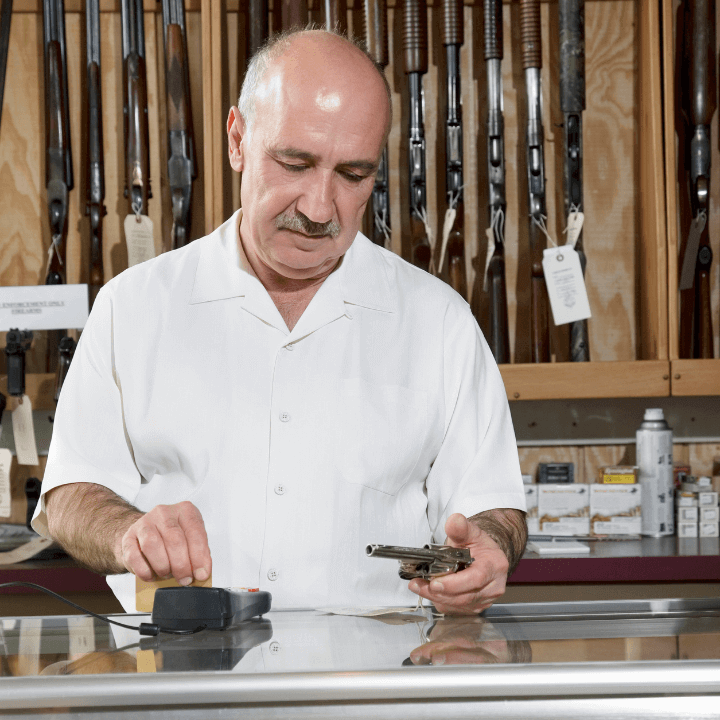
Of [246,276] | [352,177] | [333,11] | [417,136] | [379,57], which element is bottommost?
[246,276]

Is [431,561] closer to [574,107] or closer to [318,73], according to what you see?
[318,73]

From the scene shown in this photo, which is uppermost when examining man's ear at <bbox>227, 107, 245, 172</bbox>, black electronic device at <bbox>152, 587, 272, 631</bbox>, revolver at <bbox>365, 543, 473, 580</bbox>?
man's ear at <bbox>227, 107, 245, 172</bbox>

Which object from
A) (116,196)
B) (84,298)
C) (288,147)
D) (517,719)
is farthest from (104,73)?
(517,719)

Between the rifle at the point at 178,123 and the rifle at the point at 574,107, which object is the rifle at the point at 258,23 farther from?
the rifle at the point at 574,107

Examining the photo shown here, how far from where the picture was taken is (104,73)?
7.46 feet

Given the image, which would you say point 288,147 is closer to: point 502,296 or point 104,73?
point 502,296

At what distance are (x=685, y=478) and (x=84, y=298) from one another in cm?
148

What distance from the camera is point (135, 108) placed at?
2.10 m

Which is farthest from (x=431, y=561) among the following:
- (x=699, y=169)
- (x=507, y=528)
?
(x=699, y=169)

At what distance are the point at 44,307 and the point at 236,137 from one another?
3.10 feet

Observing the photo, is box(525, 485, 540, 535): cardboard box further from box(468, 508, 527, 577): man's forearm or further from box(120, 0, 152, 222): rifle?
box(120, 0, 152, 222): rifle

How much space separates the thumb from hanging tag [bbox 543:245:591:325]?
4.10 ft

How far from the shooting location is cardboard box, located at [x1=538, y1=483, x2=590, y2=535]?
6.66 feet

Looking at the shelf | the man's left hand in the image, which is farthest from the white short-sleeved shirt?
the shelf
